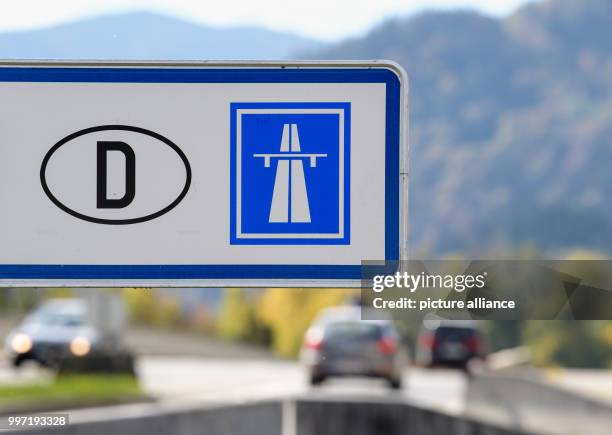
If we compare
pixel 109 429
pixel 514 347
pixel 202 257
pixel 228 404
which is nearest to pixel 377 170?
pixel 202 257

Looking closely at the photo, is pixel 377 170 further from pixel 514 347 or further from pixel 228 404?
pixel 514 347

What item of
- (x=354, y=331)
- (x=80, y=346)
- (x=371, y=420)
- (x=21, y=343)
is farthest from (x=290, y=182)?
(x=21, y=343)

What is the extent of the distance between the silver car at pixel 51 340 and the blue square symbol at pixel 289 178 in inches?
1181

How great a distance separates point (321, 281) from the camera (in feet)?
9.46

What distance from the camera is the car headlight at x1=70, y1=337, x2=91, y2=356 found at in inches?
1283

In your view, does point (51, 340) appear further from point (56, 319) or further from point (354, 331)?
point (354, 331)

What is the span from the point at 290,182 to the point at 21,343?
3109cm

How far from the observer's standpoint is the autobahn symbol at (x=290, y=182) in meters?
2.84

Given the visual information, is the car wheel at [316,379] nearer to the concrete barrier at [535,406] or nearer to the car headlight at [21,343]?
the concrete barrier at [535,406]

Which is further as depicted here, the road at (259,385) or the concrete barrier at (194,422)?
the road at (259,385)

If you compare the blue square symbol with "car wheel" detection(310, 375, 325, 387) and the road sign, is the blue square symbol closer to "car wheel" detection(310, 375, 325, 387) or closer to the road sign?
the road sign

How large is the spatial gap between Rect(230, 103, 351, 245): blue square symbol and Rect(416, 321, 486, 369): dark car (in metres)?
38.2

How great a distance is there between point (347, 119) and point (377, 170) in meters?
0.13

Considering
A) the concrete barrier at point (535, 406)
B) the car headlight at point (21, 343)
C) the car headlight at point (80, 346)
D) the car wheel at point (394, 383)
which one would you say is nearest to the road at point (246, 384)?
the car wheel at point (394, 383)
